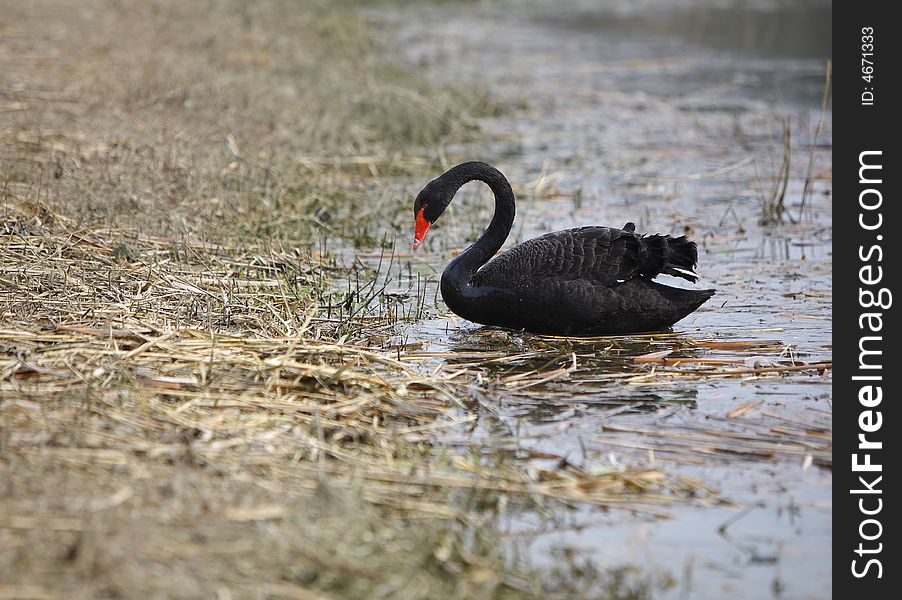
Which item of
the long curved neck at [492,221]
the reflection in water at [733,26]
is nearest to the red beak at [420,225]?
the long curved neck at [492,221]

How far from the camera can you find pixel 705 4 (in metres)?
24.0

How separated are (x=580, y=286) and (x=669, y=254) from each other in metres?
0.48

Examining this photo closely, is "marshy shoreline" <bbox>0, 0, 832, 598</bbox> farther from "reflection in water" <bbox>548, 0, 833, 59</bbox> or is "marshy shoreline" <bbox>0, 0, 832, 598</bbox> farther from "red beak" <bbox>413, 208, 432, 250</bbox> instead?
"reflection in water" <bbox>548, 0, 833, 59</bbox>

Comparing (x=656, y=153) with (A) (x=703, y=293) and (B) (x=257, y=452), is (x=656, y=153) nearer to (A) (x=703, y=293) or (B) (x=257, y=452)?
(A) (x=703, y=293)

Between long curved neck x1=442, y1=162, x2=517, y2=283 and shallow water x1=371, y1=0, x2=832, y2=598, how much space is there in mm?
373

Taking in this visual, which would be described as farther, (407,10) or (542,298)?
(407,10)

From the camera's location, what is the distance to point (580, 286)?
619 cm

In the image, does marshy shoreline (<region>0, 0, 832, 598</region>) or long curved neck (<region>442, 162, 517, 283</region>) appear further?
long curved neck (<region>442, 162, 517, 283</region>)

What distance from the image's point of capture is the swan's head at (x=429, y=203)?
6.49m

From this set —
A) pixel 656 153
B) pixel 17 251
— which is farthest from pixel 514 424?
pixel 656 153

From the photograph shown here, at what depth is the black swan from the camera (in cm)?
620

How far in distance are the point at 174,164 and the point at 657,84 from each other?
7878 mm

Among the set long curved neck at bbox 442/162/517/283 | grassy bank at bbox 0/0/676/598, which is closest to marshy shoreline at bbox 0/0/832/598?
grassy bank at bbox 0/0/676/598

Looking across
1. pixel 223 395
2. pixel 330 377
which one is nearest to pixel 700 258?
pixel 330 377
